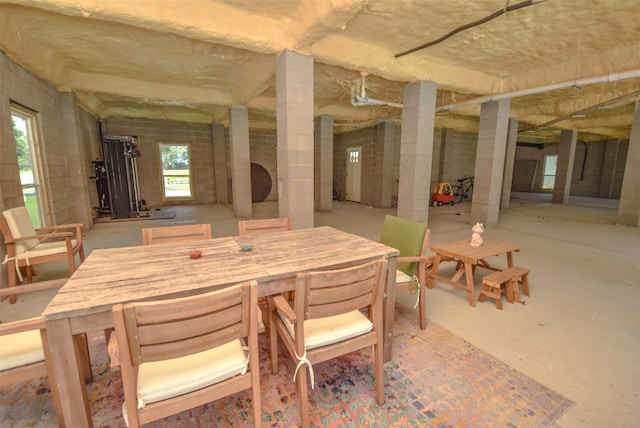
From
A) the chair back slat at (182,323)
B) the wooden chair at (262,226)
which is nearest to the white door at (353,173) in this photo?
the wooden chair at (262,226)

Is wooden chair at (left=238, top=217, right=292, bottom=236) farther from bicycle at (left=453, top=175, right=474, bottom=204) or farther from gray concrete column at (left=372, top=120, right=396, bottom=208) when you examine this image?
bicycle at (left=453, top=175, right=474, bottom=204)

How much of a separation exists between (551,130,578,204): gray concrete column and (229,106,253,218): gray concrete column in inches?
Result: 402

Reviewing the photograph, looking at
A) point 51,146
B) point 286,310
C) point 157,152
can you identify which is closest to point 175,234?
point 286,310

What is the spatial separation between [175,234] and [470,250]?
8.89 ft

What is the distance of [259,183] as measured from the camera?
32.8 ft

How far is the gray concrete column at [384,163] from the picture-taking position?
27.5 ft

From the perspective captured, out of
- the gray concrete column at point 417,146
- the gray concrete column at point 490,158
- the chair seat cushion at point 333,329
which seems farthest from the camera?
the gray concrete column at point 490,158

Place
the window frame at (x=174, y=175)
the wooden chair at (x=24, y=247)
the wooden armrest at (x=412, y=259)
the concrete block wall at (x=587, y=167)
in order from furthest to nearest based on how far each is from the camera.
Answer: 1. the concrete block wall at (x=587, y=167)
2. the window frame at (x=174, y=175)
3. the wooden chair at (x=24, y=247)
4. the wooden armrest at (x=412, y=259)

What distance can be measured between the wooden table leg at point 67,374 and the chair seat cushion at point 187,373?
0.22 metres

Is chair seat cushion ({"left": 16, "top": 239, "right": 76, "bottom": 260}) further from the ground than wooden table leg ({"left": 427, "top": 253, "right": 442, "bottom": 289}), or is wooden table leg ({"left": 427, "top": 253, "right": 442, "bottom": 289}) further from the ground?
chair seat cushion ({"left": 16, "top": 239, "right": 76, "bottom": 260})

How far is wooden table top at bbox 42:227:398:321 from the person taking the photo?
115cm

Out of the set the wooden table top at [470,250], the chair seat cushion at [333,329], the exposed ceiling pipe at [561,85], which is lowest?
the chair seat cushion at [333,329]

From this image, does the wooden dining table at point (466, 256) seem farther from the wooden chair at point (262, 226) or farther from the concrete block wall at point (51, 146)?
the concrete block wall at point (51, 146)

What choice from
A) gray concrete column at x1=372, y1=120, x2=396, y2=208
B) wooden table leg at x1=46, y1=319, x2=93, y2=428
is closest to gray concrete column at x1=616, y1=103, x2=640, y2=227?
gray concrete column at x1=372, y1=120, x2=396, y2=208
